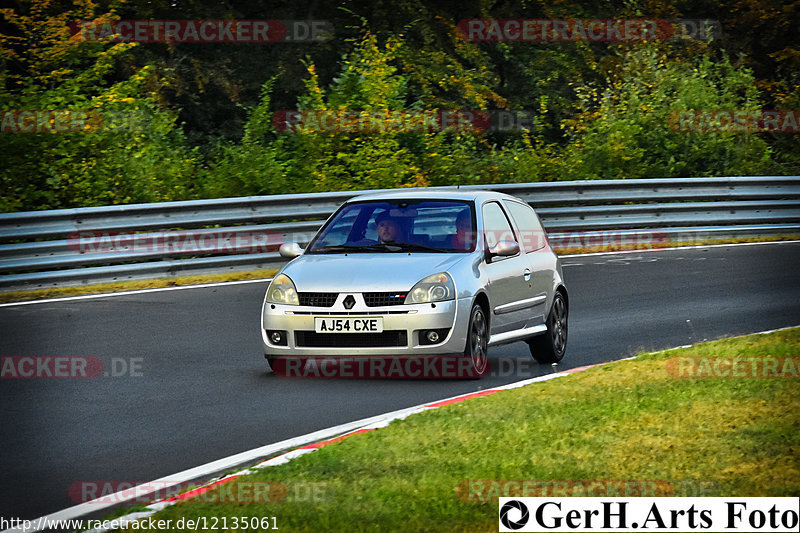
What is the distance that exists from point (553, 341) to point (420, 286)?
6.34ft

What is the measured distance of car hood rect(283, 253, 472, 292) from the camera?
35.2ft

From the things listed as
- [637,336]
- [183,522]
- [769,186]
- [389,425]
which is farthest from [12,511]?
[769,186]

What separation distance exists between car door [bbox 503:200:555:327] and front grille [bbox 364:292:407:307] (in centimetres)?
163

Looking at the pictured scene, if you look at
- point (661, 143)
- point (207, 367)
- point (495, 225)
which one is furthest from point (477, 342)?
point (661, 143)

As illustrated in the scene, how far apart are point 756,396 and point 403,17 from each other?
2316 cm

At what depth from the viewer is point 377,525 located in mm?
6102

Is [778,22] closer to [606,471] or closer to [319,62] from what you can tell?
[319,62]

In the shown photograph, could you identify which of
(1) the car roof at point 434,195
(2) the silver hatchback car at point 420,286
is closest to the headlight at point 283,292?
(2) the silver hatchback car at point 420,286

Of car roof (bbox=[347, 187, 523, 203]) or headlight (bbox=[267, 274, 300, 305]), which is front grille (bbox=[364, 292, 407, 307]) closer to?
headlight (bbox=[267, 274, 300, 305])

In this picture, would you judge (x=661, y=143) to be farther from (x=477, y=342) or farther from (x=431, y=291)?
(x=431, y=291)

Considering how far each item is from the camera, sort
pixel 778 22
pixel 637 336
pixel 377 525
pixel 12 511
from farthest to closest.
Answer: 1. pixel 778 22
2. pixel 637 336
3. pixel 12 511
4. pixel 377 525

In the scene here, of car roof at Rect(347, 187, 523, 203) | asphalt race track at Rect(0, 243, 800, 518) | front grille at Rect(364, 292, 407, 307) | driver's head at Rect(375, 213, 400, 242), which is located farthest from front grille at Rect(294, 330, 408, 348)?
car roof at Rect(347, 187, 523, 203)

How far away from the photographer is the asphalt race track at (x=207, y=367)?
27.0ft

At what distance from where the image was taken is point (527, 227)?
1262 centimetres
